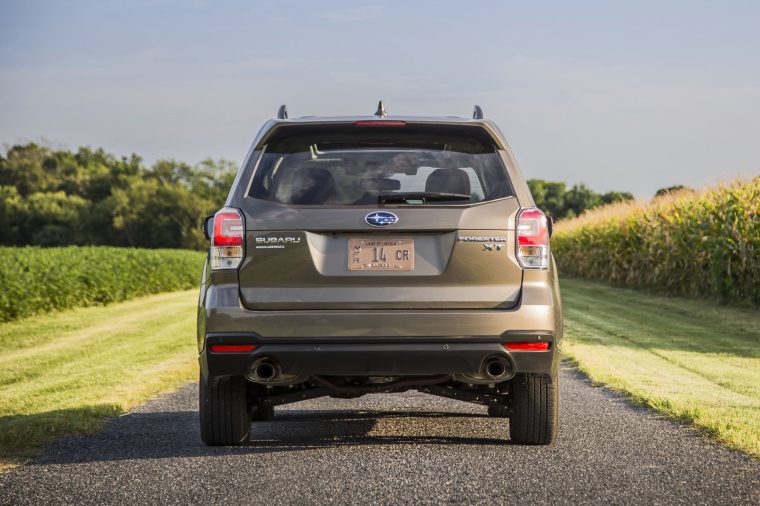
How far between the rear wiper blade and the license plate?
238 mm

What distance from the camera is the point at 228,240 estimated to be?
17.2 feet

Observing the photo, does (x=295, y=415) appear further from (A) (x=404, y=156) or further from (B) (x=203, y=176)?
(B) (x=203, y=176)

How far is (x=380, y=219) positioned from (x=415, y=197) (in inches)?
10.5

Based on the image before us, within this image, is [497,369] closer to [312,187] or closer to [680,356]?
[312,187]

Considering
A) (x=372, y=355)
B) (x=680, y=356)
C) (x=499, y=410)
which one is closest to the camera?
(x=372, y=355)

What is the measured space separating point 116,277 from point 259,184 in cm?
2729

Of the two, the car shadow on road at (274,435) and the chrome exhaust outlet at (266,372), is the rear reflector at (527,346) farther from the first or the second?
the chrome exhaust outlet at (266,372)

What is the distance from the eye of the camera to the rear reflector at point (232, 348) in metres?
5.20

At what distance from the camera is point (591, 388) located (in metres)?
9.17

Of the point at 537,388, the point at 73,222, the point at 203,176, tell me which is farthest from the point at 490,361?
the point at 203,176

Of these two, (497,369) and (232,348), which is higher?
(232,348)

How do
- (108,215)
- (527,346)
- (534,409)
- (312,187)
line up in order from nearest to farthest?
(527,346) → (312,187) → (534,409) → (108,215)

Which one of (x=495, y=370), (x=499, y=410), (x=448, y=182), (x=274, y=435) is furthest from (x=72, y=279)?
(x=495, y=370)

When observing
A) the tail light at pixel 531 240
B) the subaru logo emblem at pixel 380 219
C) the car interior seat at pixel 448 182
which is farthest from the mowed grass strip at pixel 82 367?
the tail light at pixel 531 240
